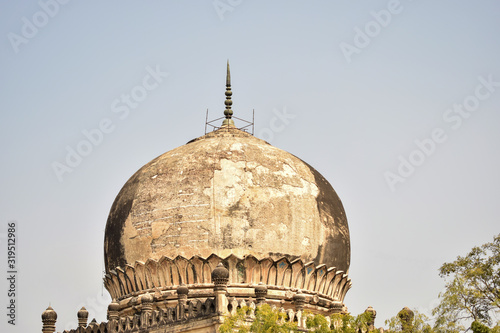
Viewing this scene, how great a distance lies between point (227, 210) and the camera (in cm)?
→ 2742

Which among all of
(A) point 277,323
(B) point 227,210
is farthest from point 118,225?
(A) point 277,323

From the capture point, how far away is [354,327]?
80.7 ft

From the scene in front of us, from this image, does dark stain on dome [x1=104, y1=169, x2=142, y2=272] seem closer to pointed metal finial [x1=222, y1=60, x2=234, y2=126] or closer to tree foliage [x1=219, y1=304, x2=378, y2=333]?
pointed metal finial [x1=222, y1=60, x2=234, y2=126]

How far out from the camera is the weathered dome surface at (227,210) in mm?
27297

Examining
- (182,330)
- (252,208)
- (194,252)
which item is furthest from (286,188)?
(182,330)

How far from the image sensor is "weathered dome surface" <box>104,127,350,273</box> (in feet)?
89.6

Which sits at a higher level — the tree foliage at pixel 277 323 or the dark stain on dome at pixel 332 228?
the dark stain on dome at pixel 332 228

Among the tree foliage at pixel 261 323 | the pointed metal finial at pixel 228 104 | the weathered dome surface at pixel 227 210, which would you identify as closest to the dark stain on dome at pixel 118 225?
the weathered dome surface at pixel 227 210

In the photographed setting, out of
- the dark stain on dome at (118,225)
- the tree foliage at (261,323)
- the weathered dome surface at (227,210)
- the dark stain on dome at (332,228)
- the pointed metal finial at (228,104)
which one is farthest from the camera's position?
the pointed metal finial at (228,104)

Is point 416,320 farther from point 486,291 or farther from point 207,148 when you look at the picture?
point 207,148

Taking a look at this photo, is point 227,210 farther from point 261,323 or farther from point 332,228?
point 261,323

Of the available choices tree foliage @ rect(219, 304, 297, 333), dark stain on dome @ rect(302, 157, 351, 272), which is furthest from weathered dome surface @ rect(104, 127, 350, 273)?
tree foliage @ rect(219, 304, 297, 333)

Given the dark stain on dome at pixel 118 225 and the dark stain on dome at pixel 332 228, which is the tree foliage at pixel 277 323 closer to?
the dark stain on dome at pixel 332 228

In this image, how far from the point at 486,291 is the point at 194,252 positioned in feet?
22.9
